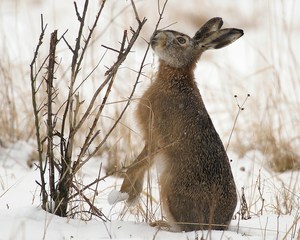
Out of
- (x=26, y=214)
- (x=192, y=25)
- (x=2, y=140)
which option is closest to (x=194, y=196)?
(x=26, y=214)

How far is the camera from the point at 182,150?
439cm

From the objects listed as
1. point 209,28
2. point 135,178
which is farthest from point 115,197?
point 209,28

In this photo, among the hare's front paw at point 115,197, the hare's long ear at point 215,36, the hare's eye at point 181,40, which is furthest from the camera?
the hare's eye at point 181,40

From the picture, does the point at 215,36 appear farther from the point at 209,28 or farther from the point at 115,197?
the point at 115,197

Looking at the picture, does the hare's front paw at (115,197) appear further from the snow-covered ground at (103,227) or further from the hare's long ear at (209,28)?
the hare's long ear at (209,28)

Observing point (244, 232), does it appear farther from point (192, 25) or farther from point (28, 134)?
point (192, 25)

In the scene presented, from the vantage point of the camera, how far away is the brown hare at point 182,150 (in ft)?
14.1

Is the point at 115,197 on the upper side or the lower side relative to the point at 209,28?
lower

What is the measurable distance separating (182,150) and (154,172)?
1764 mm

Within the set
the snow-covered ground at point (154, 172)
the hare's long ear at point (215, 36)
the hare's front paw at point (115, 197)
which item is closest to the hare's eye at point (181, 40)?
the hare's long ear at point (215, 36)

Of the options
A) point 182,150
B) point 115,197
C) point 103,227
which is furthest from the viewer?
point 115,197

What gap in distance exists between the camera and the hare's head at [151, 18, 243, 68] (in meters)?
4.77

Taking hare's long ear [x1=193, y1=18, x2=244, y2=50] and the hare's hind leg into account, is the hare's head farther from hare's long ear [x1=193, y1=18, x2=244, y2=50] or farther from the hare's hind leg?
the hare's hind leg

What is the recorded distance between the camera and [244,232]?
14.0 feet
